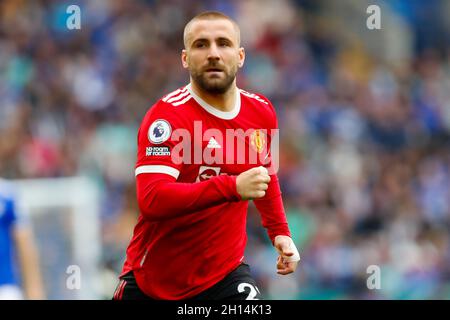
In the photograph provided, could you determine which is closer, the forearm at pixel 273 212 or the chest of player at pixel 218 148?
the chest of player at pixel 218 148

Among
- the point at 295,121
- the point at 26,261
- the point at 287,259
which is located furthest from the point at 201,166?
the point at 295,121

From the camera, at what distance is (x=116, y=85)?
14.6 metres

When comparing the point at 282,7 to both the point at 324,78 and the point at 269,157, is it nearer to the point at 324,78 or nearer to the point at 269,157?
the point at 324,78

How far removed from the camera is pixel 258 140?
5977mm

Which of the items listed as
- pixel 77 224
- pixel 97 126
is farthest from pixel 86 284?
pixel 97 126

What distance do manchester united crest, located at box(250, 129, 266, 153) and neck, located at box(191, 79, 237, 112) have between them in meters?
0.20

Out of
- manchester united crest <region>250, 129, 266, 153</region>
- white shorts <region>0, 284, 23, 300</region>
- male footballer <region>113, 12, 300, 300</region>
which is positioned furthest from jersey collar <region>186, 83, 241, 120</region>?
white shorts <region>0, 284, 23, 300</region>

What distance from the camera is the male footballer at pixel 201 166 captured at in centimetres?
557

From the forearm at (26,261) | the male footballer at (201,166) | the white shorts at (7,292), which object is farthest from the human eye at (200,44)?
the white shorts at (7,292)

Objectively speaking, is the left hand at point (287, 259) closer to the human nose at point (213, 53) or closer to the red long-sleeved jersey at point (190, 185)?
the red long-sleeved jersey at point (190, 185)

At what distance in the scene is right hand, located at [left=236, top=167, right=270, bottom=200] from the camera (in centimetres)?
526

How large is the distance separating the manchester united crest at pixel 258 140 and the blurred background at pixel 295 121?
5.07 meters

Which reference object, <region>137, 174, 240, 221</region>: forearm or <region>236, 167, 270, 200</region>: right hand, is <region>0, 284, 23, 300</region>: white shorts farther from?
<region>236, 167, 270, 200</region>: right hand
